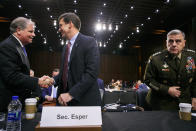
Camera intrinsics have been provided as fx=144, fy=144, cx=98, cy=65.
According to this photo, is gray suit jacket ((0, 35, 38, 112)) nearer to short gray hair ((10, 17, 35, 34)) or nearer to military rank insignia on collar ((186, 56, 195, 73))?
short gray hair ((10, 17, 35, 34))

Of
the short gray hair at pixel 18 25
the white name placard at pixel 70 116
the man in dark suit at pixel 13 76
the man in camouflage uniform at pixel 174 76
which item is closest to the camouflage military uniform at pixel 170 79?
the man in camouflage uniform at pixel 174 76

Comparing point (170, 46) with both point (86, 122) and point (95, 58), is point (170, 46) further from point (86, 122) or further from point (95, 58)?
point (86, 122)

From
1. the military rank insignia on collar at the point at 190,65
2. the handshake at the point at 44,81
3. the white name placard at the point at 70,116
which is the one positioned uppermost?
the military rank insignia on collar at the point at 190,65

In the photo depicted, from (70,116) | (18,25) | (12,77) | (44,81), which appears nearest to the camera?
(70,116)

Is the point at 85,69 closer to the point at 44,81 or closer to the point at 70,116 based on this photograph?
the point at 44,81

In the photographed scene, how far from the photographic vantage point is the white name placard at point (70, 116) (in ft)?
2.52

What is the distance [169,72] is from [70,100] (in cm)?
117

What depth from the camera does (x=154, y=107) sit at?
1737 millimetres

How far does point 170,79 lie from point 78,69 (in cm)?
108

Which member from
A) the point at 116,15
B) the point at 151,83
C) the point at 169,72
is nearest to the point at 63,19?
the point at 151,83

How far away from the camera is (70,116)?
31.2 inches

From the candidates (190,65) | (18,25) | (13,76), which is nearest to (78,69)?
(13,76)

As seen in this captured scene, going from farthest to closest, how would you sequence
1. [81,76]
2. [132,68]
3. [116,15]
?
[132,68]
[116,15]
[81,76]

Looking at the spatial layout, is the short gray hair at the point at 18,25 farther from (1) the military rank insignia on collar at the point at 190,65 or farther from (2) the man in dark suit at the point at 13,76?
(1) the military rank insignia on collar at the point at 190,65
